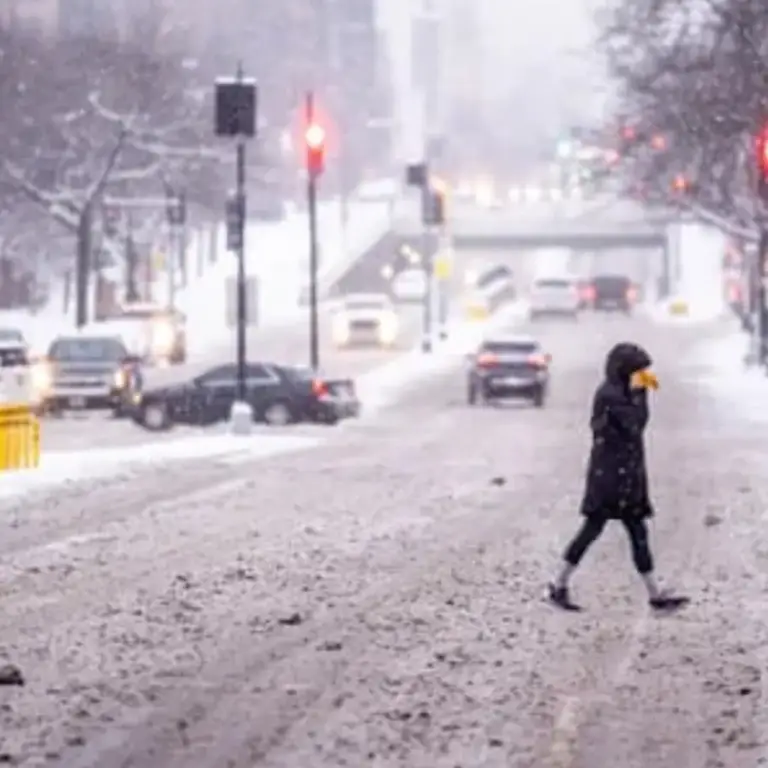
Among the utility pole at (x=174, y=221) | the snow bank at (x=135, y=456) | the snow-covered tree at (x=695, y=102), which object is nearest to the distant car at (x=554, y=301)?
the utility pole at (x=174, y=221)

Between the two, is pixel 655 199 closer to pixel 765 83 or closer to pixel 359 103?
pixel 765 83

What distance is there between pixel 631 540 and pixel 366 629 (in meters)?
2.07

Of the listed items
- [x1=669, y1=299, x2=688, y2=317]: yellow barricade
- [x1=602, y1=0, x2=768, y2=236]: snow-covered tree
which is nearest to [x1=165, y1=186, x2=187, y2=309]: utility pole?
[x1=602, y1=0, x2=768, y2=236]: snow-covered tree

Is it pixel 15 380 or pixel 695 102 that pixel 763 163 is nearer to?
pixel 695 102

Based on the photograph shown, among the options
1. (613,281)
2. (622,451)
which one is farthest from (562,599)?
(613,281)

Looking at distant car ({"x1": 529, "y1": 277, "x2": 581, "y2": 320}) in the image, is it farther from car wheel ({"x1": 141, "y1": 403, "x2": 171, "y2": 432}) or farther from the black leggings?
the black leggings

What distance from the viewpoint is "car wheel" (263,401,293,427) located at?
45.9m

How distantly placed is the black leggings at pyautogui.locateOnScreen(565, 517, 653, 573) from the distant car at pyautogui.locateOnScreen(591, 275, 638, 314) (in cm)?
9701

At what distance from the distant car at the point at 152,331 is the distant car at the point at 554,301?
28905 millimetres

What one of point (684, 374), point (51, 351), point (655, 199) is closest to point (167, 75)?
point (655, 199)

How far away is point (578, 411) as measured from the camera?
51.2 meters

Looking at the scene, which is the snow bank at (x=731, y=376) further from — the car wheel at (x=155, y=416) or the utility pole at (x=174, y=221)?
the utility pole at (x=174, y=221)

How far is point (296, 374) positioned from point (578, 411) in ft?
24.4

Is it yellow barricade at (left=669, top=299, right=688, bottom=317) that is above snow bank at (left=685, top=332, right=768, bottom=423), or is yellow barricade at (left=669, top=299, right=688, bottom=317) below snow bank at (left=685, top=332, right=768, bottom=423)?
above
